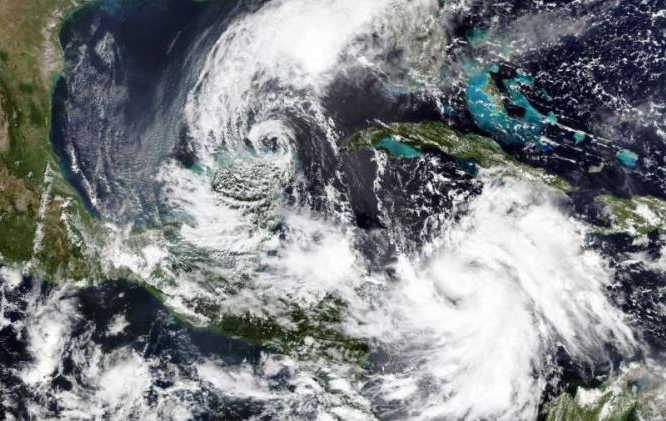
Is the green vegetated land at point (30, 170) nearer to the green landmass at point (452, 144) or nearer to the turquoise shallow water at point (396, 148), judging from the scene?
the green landmass at point (452, 144)

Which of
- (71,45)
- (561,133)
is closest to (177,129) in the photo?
(71,45)

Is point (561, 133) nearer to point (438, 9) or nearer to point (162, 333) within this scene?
point (438, 9)

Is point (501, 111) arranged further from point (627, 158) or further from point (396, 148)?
point (627, 158)

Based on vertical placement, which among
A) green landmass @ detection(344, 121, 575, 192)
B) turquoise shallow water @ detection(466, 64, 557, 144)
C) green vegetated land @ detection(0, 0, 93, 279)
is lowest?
green vegetated land @ detection(0, 0, 93, 279)

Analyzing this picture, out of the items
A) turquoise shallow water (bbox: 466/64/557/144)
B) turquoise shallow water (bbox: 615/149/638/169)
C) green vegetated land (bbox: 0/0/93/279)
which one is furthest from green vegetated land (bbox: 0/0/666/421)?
turquoise shallow water (bbox: 615/149/638/169)

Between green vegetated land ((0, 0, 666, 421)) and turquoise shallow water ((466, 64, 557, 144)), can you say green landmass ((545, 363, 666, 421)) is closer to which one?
green vegetated land ((0, 0, 666, 421))

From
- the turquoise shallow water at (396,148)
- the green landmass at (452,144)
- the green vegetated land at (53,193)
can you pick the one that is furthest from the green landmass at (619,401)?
A: the turquoise shallow water at (396,148)

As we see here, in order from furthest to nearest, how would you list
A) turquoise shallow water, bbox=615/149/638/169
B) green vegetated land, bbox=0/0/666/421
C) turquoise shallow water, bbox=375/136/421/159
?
turquoise shallow water, bbox=615/149/638/169
turquoise shallow water, bbox=375/136/421/159
green vegetated land, bbox=0/0/666/421

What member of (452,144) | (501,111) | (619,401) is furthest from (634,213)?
(452,144)
